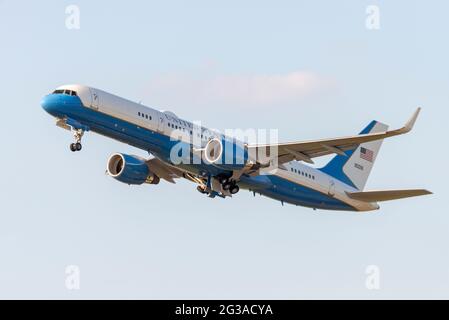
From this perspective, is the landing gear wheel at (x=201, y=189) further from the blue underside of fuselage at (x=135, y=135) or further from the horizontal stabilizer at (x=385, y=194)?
the horizontal stabilizer at (x=385, y=194)

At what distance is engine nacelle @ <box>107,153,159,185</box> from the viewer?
58.8 m

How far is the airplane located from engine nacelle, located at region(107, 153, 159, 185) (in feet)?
0.06

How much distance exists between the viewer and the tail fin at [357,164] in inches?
2484

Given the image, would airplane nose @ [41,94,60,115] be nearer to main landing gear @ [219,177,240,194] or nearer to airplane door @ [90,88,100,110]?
airplane door @ [90,88,100,110]

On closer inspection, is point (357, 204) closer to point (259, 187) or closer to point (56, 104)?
point (259, 187)

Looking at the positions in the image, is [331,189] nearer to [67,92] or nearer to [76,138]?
[76,138]

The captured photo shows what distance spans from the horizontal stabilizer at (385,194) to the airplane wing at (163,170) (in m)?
11.0

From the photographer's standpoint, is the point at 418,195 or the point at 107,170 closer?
the point at 418,195

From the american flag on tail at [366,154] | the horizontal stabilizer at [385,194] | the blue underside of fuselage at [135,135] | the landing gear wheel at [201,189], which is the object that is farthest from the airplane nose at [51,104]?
the american flag on tail at [366,154]

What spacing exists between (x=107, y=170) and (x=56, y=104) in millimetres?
9503

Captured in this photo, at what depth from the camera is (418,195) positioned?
5575cm
